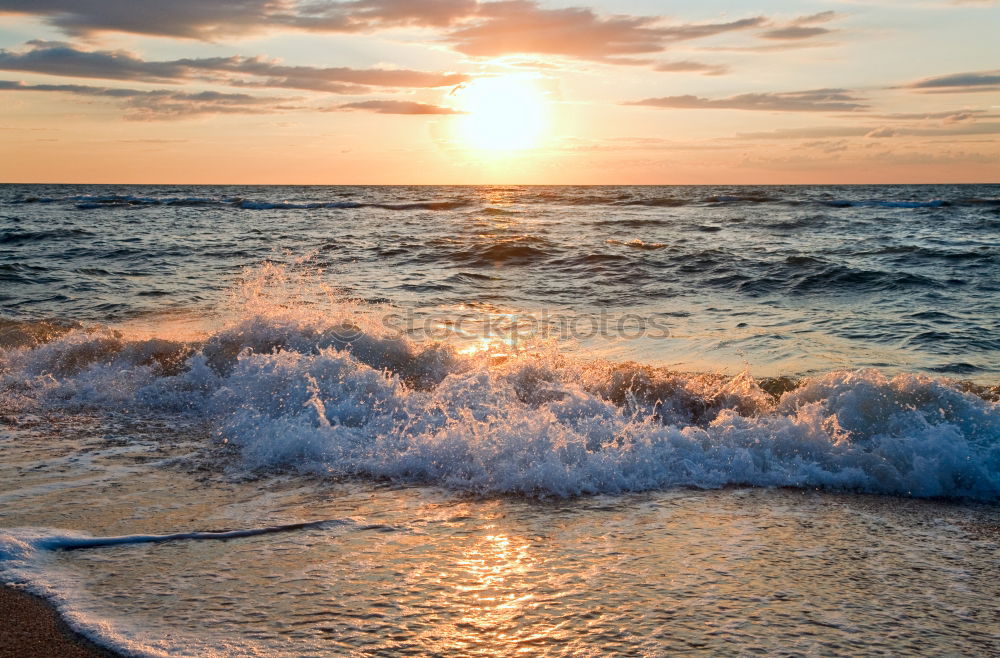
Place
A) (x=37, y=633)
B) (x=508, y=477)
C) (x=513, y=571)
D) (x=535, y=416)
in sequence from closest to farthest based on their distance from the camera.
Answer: (x=37, y=633) < (x=513, y=571) < (x=508, y=477) < (x=535, y=416)

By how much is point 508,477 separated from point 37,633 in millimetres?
2864

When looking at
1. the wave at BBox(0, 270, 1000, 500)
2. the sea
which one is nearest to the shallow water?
the sea

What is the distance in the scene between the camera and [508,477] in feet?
17.4

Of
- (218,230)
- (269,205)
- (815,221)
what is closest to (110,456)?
(218,230)

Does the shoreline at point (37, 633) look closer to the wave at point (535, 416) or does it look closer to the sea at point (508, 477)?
the sea at point (508, 477)

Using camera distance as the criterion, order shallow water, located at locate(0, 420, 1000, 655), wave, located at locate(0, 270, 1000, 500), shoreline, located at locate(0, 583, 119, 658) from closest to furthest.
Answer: shoreline, located at locate(0, 583, 119, 658)
shallow water, located at locate(0, 420, 1000, 655)
wave, located at locate(0, 270, 1000, 500)

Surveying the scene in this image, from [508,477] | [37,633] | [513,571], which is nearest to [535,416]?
[508,477]

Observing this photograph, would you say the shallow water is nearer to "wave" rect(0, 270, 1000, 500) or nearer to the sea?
the sea

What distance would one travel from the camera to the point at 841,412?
240 inches

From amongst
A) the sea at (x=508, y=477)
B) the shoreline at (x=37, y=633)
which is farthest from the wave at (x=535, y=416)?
the shoreline at (x=37, y=633)

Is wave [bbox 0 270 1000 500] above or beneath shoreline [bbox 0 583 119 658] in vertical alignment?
above

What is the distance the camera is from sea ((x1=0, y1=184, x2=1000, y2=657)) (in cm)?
339

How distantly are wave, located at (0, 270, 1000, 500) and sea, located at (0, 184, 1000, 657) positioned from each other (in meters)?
0.03

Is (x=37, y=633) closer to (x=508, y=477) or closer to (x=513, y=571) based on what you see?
(x=513, y=571)
